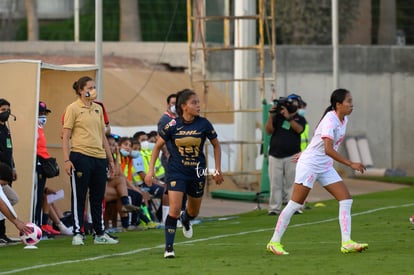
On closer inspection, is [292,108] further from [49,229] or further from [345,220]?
[345,220]

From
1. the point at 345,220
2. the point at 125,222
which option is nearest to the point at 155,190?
the point at 125,222

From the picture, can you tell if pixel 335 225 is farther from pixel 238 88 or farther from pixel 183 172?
pixel 238 88

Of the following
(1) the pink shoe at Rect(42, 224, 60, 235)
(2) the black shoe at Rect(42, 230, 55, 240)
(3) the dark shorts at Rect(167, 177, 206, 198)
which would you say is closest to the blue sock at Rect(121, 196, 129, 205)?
(1) the pink shoe at Rect(42, 224, 60, 235)

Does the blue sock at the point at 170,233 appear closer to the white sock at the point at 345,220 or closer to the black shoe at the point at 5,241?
the white sock at the point at 345,220

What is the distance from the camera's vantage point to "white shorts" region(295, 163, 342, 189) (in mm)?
14117

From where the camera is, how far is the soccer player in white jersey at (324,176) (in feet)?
46.3

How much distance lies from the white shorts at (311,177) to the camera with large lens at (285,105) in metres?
7.14

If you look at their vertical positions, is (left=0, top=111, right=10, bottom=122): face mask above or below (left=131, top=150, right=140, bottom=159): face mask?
above

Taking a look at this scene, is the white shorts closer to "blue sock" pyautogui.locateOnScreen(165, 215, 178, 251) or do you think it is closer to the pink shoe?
"blue sock" pyautogui.locateOnScreen(165, 215, 178, 251)

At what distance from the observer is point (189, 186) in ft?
46.6

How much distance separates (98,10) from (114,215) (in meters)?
3.76

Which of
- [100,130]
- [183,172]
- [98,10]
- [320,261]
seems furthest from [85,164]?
[98,10]

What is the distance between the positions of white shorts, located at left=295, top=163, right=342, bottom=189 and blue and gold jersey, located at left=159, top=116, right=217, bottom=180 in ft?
3.39

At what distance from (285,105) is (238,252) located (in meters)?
7.14
